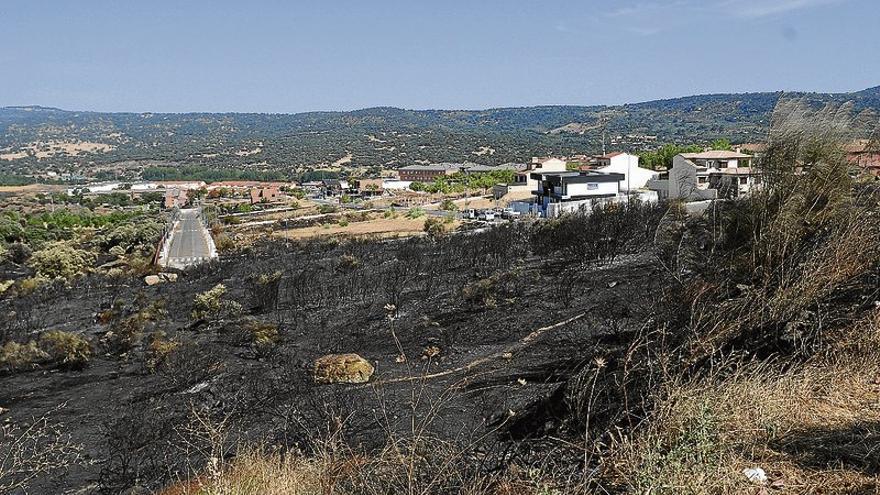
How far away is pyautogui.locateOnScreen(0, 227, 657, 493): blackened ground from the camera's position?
7.54m

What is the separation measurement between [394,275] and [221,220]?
147 feet

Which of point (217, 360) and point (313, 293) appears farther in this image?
point (313, 293)

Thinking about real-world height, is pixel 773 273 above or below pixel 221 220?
above

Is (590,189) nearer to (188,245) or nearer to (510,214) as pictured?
(510,214)

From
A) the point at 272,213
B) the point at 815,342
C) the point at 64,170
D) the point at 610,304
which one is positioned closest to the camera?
the point at 815,342

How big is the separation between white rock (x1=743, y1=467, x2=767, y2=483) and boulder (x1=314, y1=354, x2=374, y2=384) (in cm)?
764

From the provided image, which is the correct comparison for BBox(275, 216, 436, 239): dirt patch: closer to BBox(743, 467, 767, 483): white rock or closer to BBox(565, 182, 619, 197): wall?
BBox(565, 182, 619, 197): wall

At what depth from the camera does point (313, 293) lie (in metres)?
21.0

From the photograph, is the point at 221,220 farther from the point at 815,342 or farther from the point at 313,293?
the point at 815,342

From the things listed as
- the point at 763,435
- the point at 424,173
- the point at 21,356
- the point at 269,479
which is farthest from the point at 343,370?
the point at 424,173

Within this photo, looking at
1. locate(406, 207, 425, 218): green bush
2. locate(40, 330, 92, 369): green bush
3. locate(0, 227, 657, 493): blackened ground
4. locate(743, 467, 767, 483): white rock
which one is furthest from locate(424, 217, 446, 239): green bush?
locate(743, 467, 767, 483): white rock

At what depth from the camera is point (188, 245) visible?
42594 mm

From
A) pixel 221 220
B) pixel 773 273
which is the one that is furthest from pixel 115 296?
pixel 221 220

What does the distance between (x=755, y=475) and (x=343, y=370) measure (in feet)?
26.5
